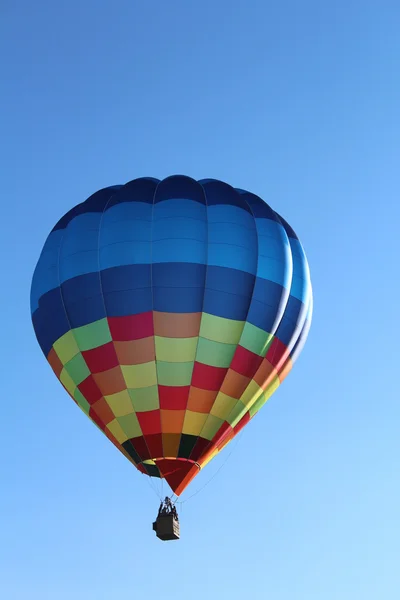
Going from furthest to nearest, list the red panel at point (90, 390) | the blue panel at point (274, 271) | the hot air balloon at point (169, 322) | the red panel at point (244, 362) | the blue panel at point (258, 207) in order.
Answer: the blue panel at point (258, 207) < the blue panel at point (274, 271) < the red panel at point (90, 390) < the red panel at point (244, 362) < the hot air balloon at point (169, 322)

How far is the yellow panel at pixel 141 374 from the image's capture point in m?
18.2

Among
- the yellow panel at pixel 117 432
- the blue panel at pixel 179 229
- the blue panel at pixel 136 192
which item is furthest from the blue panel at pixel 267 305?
the yellow panel at pixel 117 432

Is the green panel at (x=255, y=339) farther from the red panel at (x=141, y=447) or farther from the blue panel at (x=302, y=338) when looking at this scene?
the red panel at (x=141, y=447)

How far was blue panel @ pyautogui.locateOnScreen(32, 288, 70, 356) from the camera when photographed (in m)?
18.8

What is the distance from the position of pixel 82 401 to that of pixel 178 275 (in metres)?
3.14

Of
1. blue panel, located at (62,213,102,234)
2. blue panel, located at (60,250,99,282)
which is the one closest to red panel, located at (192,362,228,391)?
blue panel, located at (60,250,99,282)

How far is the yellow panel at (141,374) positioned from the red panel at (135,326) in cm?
52

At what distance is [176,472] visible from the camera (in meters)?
18.1

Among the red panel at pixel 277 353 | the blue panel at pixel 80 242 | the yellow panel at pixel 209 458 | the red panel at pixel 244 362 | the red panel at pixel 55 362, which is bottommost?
the yellow panel at pixel 209 458

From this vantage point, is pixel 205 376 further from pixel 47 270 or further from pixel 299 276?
pixel 47 270

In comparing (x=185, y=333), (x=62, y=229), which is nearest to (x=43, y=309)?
(x=62, y=229)

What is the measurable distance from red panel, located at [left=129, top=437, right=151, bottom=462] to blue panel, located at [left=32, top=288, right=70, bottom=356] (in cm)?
250

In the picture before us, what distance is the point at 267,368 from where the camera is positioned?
18.9 metres

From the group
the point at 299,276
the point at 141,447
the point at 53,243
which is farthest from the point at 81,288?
the point at 299,276
